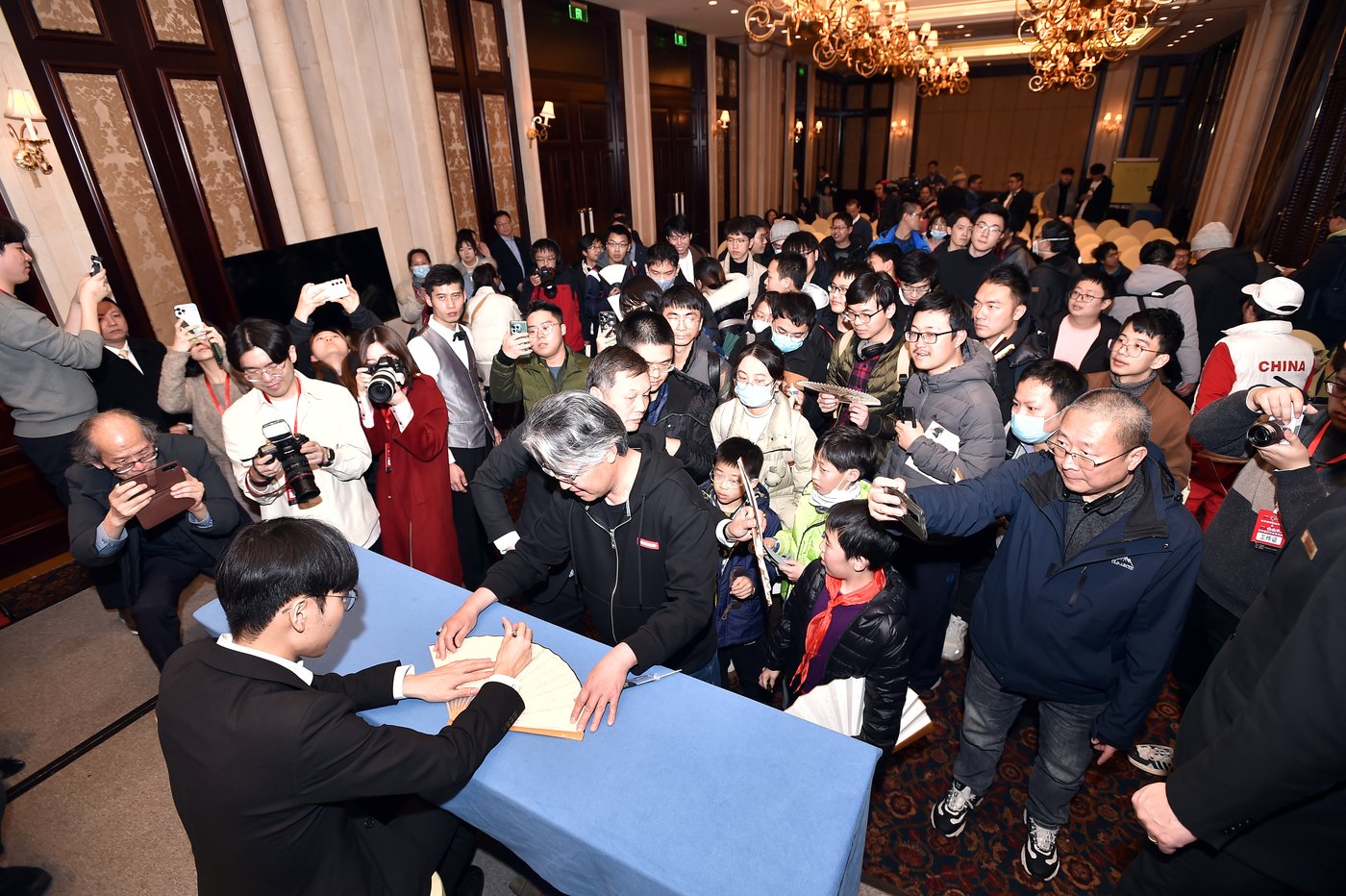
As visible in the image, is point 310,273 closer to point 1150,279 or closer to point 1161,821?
point 1161,821

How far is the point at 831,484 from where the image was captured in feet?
7.66

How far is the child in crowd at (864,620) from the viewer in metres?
1.95

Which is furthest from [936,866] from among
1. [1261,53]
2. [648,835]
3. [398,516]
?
[1261,53]

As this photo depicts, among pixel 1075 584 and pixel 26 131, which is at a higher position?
pixel 26 131

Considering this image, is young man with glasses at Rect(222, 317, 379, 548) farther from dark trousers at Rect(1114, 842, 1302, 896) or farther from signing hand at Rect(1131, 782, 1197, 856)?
dark trousers at Rect(1114, 842, 1302, 896)

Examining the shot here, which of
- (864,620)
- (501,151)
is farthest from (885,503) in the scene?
(501,151)

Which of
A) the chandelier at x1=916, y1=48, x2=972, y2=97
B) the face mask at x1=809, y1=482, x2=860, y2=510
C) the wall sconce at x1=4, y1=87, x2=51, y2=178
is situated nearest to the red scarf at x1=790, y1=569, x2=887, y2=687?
the face mask at x1=809, y1=482, x2=860, y2=510

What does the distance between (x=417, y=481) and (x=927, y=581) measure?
238 centimetres

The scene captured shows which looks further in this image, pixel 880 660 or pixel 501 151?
pixel 501 151

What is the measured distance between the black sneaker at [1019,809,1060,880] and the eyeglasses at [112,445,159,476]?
364 centimetres

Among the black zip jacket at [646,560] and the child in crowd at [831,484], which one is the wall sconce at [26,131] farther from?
the child in crowd at [831,484]

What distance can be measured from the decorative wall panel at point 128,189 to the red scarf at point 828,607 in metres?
5.29

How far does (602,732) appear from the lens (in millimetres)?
1470

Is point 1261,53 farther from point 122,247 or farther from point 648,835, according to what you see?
point 122,247
